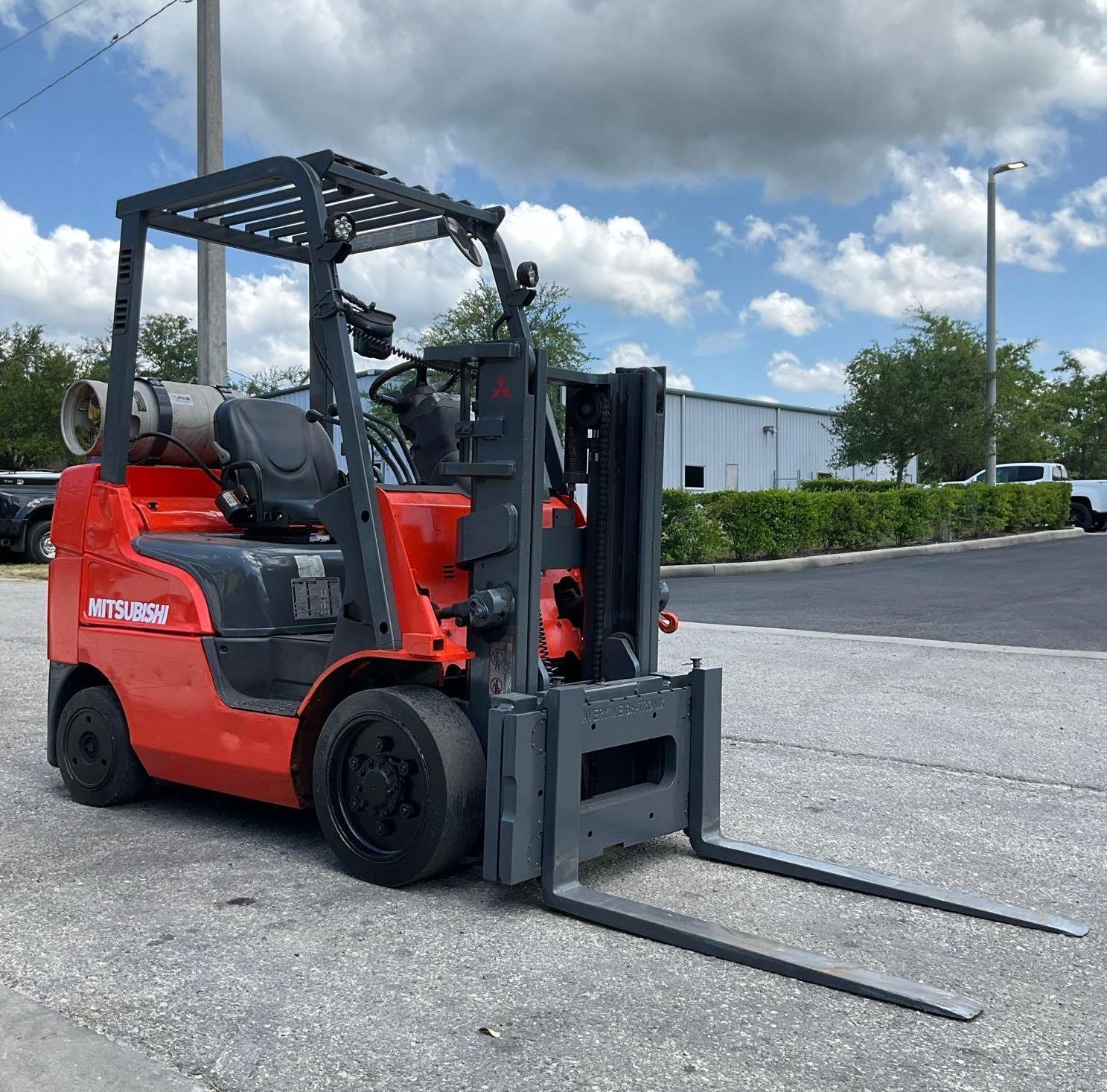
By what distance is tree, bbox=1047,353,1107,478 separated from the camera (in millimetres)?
68812

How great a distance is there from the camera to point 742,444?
44906mm

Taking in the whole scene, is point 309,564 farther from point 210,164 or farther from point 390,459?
point 210,164

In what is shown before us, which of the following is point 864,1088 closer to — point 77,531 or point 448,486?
point 448,486

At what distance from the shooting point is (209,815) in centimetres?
548

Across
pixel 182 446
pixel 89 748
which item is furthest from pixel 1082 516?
pixel 89 748

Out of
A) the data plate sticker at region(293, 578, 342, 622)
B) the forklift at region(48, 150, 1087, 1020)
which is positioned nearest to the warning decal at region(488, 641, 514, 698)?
the forklift at region(48, 150, 1087, 1020)

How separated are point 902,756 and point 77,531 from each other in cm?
440

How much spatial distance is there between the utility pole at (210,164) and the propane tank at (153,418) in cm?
Result: 794

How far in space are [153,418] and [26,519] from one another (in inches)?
→ 702

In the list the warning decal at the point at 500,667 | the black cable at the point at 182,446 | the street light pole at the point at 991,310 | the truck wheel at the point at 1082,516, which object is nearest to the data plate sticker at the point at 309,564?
the black cable at the point at 182,446

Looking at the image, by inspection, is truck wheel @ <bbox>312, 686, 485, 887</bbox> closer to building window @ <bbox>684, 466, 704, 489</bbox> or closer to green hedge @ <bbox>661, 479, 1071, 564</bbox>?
green hedge @ <bbox>661, 479, 1071, 564</bbox>

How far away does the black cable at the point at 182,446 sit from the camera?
563 centimetres

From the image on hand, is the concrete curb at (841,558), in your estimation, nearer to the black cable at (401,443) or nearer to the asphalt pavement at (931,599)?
the asphalt pavement at (931,599)

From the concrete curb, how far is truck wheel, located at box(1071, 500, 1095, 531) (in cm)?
541
